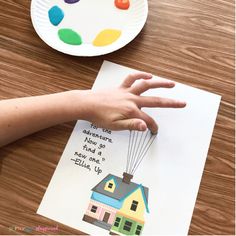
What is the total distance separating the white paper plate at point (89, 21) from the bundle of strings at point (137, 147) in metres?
0.20

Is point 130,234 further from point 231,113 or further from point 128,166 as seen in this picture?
point 231,113

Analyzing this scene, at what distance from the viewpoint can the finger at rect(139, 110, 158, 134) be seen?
0.60 m

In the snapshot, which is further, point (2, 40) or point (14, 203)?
point (2, 40)

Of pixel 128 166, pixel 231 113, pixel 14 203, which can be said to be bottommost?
pixel 14 203

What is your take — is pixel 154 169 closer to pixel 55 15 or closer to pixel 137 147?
pixel 137 147

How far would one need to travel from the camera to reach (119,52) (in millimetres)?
691

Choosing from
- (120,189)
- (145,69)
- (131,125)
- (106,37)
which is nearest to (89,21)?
(106,37)

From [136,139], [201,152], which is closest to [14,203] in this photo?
[136,139]

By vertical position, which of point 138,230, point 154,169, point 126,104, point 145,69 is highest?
point 145,69

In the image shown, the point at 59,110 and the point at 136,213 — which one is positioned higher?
the point at 59,110

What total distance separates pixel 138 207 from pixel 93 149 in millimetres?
139

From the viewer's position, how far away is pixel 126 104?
62cm

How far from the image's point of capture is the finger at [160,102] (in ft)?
2.02

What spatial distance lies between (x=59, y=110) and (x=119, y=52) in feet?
0.64
